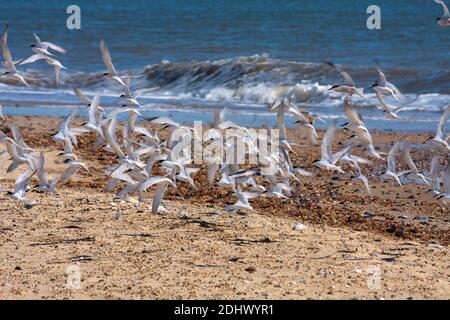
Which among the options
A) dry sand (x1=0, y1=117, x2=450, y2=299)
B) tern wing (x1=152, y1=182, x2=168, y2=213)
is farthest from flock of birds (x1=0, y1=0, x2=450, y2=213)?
dry sand (x1=0, y1=117, x2=450, y2=299)

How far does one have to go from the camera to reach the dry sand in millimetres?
6523

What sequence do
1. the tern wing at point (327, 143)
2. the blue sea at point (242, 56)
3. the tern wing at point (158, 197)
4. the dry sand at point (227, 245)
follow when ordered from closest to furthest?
the dry sand at point (227, 245), the tern wing at point (158, 197), the tern wing at point (327, 143), the blue sea at point (242, 56)

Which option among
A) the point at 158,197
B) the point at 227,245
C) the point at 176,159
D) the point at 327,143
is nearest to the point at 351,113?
the point at 327,143

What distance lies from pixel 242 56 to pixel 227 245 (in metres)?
15.9

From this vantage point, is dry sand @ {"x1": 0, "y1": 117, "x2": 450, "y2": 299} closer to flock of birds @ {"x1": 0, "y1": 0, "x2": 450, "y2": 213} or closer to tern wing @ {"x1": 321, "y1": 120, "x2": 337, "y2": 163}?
flock of birds @ {"x1": 0, "y1": 0, "x2": 450, "y2": 213}

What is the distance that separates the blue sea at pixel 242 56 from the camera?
17072 millimetres

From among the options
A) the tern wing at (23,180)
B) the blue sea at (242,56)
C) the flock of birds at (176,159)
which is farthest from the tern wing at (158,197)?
the blue sea at (242,56)

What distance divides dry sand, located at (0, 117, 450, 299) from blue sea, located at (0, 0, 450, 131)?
5.10 metres

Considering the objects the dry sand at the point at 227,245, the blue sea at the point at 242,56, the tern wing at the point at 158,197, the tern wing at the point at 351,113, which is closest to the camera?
the dry sand at the point at 227,245

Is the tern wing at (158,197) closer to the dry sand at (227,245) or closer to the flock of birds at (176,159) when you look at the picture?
the flock of birds at (176,159)

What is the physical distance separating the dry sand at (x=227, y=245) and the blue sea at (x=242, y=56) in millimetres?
5101

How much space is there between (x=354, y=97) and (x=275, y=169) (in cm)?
824

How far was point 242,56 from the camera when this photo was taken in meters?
23.3
